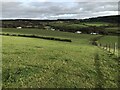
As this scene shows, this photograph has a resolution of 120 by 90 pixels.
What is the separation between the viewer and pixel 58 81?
1861 cm

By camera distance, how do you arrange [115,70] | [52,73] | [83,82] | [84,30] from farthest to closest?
1. [84,30]
2. [115,70]
3. [52,73]
4. [83,82]

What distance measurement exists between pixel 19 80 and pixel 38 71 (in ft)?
11.4

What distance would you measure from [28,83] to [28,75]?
2.15 meters

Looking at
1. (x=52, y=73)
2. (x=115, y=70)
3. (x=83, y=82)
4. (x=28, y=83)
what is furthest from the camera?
(x=115, y=70)

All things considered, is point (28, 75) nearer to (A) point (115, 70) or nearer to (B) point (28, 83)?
(B) point (28, 83)

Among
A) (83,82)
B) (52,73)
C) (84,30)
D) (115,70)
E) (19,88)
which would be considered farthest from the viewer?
(84,30)

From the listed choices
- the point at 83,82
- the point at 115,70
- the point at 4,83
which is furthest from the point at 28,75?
→ the point at 115,70

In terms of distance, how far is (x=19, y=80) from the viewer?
1811cm

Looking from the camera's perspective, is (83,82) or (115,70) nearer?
(83,82)

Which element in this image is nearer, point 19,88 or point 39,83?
point 19,88

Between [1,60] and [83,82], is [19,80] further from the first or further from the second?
[1,60]

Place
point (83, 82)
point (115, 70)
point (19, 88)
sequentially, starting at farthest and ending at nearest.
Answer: point (115, 70) < point (83, 82) < point (19, 88)

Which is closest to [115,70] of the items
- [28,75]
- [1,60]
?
[28,75]

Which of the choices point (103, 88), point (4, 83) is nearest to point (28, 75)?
point (4, 83)
